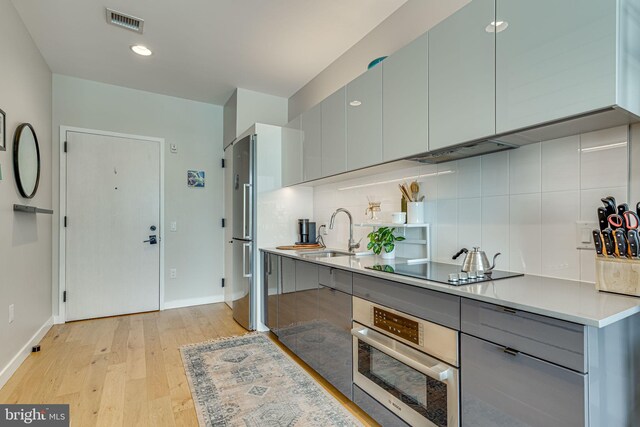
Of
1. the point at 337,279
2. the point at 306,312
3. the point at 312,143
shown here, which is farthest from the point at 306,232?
the point at 337,279

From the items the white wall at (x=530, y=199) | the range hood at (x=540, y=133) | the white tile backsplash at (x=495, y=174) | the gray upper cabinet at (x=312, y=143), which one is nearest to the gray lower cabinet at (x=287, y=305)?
the gray upper cabinet at (x=312, y=143)

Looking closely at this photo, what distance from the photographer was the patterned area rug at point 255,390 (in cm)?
180

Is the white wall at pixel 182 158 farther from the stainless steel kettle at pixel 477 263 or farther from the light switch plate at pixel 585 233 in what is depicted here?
the light switch plate at pixel 585 233

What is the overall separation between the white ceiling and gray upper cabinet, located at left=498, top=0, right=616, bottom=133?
1299 millimetres

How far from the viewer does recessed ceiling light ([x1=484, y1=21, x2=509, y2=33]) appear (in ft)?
4.44

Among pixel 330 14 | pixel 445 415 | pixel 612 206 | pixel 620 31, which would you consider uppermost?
pixel 330 14

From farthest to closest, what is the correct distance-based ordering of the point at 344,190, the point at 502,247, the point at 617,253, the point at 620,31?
1. the point at 344,190
2. the point at 502,247
3. the point at 617,253
4. the point at 620,31

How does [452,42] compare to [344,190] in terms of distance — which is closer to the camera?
[452,42]

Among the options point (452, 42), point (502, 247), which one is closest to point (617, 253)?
point (502, 247)

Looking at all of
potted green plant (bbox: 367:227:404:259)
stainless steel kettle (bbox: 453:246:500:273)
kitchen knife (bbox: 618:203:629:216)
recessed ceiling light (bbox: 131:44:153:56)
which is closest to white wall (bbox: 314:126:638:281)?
kitchen knife (bbox: 618:203:629:216)

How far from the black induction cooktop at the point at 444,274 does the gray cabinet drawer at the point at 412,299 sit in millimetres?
70

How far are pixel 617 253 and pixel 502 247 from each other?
53 cm

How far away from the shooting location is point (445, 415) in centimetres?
133

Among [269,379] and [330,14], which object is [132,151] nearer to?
[330,14]
